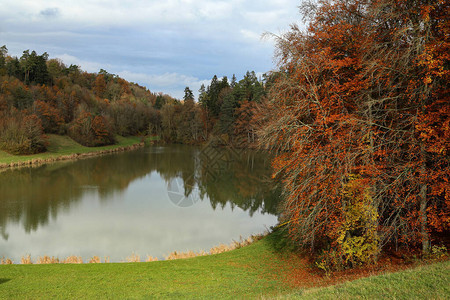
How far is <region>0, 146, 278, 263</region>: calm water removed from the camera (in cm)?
1375

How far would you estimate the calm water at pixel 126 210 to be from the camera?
13.8 m

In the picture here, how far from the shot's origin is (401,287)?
539cm

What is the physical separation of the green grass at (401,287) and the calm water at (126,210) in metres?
8.70

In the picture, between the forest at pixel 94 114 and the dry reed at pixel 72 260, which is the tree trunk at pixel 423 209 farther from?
the forest at pixel 94 114

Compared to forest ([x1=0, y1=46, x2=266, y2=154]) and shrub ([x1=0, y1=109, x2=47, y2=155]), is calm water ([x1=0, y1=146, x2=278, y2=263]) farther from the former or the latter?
forest ([x1=0, y1=46, x2=266, y2=154])

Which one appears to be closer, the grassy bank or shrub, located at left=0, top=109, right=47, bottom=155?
the grassy bank

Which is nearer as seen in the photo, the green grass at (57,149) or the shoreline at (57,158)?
the shoreline at (57,158)

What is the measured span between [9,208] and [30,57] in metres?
68.7

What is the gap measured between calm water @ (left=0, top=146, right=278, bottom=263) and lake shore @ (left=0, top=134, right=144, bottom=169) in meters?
3.93

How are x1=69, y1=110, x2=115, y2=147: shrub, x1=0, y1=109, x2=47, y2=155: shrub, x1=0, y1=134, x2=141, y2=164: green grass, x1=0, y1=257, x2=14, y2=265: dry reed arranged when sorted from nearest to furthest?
x1=0, y1=257, x2=14, y2=265: dry reed → x1=0, y1=134, x2=141, y2=164: green grass → x1=0, y1=109, x2=47, y2=155: shrub → x1=69, y1=110, x2=115, y2=147: shrub

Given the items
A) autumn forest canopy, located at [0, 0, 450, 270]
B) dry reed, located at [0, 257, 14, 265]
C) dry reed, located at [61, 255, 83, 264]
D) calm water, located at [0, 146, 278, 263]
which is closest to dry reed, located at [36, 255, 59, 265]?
dry reed, located at [61, 255, 83, 264]

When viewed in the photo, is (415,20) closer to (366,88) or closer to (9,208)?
(366,88)

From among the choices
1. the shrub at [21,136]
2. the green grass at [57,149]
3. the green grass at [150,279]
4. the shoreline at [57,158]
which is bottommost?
the green grass at [150,279]

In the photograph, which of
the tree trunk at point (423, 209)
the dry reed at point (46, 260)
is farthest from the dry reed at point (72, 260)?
the tree trunk at point (423, 209)
